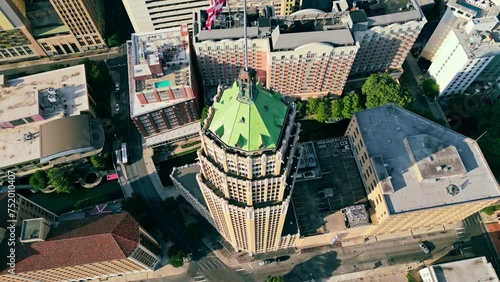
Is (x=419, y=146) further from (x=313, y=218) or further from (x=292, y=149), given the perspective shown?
(x=292, y=149)

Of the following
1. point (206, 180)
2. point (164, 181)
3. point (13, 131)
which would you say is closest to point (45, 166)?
point (13, 131)

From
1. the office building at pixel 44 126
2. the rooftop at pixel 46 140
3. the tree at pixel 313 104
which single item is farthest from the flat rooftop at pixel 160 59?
the tree at pixel 313 104

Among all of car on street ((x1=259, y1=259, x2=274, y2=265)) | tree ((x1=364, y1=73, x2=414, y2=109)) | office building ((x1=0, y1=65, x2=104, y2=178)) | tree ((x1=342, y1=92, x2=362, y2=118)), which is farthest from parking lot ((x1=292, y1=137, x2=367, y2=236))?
office building ((x1=0, y1=65, x2=104, y2=178))

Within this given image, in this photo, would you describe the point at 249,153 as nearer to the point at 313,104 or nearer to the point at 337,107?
the point at 313,104

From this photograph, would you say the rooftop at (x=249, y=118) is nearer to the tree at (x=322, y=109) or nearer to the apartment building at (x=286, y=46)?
the apartment building at (x=286, y=46)

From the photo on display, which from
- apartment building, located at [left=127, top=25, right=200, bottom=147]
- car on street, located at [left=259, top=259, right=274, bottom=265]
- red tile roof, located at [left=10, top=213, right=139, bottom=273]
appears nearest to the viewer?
red tile roof, located at [left=10, top=213, right=139, bottom=273]

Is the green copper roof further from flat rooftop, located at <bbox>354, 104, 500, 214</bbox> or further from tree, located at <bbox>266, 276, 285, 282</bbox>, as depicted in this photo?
tree, located at <bbox>266, 276, 285, 282</bbox>
